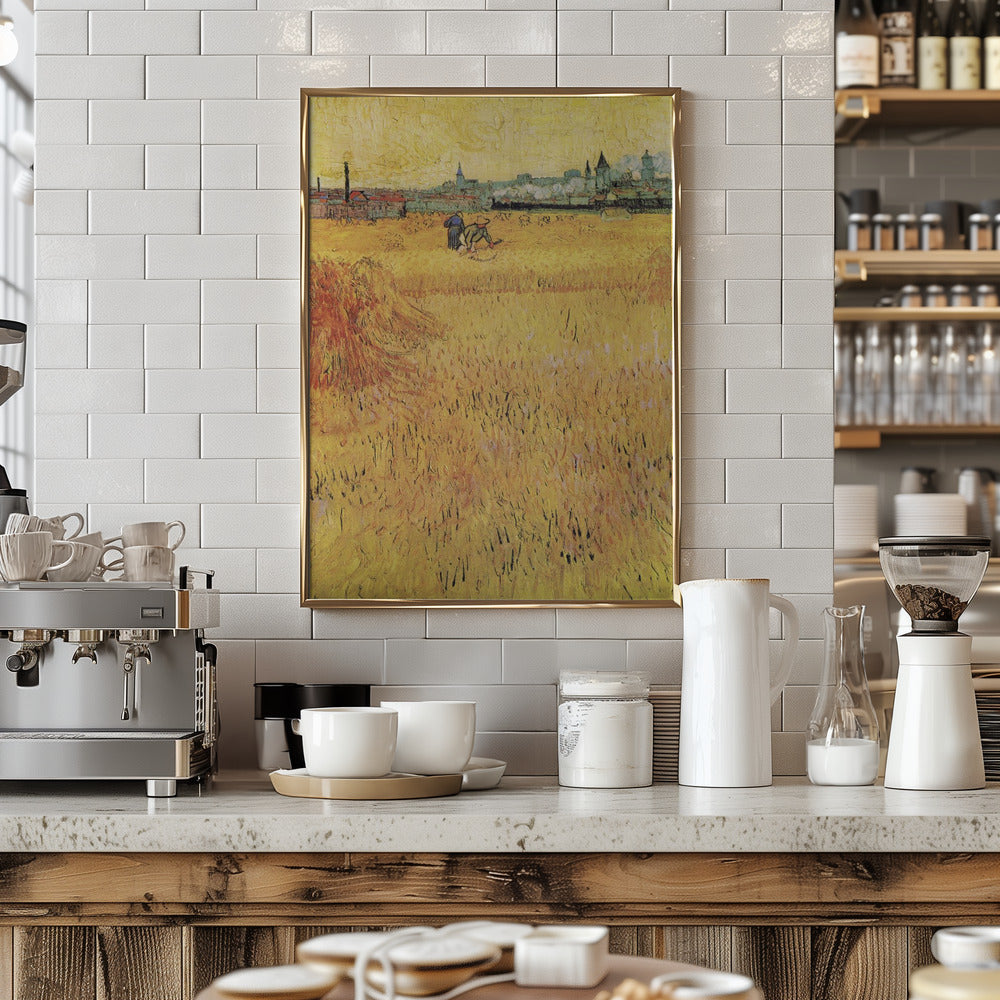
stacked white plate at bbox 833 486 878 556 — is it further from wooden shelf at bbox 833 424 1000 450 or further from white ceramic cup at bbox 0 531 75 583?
white ceramic cup at bbox 0 531 75 583

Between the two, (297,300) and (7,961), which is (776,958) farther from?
(297,300)

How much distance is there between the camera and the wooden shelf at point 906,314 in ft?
11.0

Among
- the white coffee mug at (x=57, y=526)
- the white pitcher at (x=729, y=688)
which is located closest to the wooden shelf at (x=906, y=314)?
the white pitcher at (x=729, y=688)

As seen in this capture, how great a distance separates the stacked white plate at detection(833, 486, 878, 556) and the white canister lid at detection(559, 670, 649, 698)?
1.45 metres

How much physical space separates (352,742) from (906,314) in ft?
7.02

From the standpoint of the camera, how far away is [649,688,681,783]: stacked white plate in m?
2.15

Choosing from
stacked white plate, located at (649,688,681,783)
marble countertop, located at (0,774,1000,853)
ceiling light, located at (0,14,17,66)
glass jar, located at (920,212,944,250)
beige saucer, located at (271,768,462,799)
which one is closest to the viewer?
marble countertop, located at (0,774,1000,853)

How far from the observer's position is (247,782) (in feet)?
7.02

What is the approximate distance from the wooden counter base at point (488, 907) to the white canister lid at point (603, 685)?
0.35 m

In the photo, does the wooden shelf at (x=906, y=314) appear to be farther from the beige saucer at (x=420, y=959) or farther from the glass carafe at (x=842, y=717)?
the beige saucer at (x=420, y=959)

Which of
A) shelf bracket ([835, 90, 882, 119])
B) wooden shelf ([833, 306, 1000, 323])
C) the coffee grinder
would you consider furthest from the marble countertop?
shelf bracket ([835, 90, 882, 119])

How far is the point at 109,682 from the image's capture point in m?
2.05

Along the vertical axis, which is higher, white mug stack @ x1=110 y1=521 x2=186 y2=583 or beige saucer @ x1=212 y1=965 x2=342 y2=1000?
white mug stack @ x1=110 y1=521 x2=186 y2=583

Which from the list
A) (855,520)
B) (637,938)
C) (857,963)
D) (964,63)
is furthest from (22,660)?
(964,63)
